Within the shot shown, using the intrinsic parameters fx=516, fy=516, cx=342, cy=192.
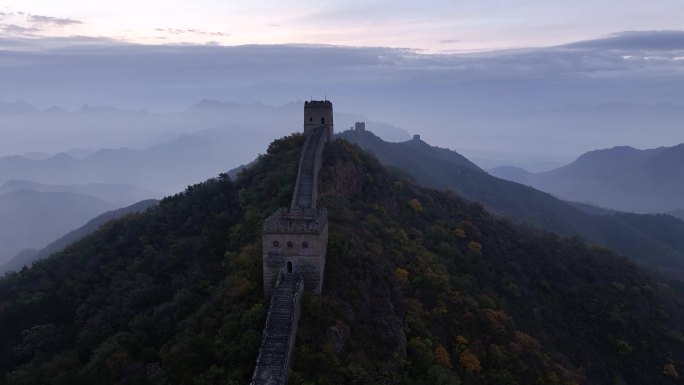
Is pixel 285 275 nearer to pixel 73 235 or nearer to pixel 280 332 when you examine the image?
pixel 280 332

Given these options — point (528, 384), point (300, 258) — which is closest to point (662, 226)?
point (528, 384)

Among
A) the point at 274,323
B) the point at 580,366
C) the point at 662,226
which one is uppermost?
the point at 274,323

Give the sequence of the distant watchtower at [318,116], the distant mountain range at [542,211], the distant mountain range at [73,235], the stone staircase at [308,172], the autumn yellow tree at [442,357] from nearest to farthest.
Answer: the autumn yellow tree at [442,357] < the stone staircase at [308,172] < the distant watchtower at [318,116] < the distant mountain range at [73,235] < the distant mountain range at [542,211]

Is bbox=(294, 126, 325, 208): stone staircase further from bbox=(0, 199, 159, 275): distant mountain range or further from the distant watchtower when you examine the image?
bbox=(0, 199, 159, 275): distant mountain range

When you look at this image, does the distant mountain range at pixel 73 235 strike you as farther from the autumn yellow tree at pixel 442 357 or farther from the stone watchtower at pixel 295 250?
the autumn yellow tree at pixel 442 357

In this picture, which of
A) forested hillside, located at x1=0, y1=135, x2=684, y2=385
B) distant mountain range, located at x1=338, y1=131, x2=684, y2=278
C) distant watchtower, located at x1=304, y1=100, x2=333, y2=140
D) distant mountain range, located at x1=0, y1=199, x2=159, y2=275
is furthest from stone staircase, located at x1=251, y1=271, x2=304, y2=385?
distant mountain range, located at x1=338, y1=131, x2=684, y2=278

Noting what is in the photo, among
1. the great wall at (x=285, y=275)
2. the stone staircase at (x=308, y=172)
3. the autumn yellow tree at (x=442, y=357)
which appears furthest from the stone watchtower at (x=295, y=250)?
the stone staircase at (x=308, y=172)

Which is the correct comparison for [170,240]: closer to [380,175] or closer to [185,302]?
[185,302]

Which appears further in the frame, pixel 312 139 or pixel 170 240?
pixel 312 139
